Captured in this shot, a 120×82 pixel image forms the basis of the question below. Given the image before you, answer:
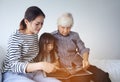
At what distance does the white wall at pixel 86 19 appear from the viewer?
124 cm

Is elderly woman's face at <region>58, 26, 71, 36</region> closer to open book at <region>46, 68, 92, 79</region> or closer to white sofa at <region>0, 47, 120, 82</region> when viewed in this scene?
open book at <region>46, 68, 92, 79</region>

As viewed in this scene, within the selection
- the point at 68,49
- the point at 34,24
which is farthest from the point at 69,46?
the point at 34,24

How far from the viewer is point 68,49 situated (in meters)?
1.19

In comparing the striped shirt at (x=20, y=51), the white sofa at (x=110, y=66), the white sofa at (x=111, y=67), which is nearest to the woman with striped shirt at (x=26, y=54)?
the striped shirt at (x=20, y=51)

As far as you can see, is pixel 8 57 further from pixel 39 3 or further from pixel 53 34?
pixel 39 3

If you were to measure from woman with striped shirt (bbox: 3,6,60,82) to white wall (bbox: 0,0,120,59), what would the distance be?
21 cm

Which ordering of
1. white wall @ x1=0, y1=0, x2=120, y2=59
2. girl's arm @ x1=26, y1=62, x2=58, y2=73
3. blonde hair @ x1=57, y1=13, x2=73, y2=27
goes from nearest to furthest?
girl's arm @ x1=26, y1=62, x2=58, y2=73, blonde hair @ x1=57, y1=13, x2=73, y2=27, white wall @ x1=0, y1=0, x2=120, y2=59

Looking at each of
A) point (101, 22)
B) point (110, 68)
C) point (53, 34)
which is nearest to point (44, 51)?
point (53, 34)

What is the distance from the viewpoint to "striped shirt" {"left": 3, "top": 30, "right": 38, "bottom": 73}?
3.04ft

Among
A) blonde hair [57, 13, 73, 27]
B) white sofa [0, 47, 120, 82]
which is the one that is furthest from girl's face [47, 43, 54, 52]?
white sofa [0, 47, 120, 82]

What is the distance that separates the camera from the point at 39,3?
129 cm

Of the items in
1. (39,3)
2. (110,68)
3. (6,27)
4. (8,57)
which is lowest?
(110,68)

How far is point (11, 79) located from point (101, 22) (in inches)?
31.5

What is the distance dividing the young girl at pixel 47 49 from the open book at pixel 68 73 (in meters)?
0.08
